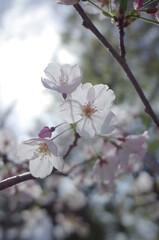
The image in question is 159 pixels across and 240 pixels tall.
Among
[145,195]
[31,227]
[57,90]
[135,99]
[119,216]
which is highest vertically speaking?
[57,90]

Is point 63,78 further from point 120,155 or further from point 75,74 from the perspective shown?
point 120,155

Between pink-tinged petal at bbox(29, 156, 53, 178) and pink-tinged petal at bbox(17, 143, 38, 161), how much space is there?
0.03m

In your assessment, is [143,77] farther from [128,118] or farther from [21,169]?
[21,169]

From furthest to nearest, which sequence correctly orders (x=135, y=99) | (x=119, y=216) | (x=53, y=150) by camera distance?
(x=119, y=216), (x=135, y=99), (x=53, y=150)

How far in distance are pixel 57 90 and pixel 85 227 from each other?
19.3 feet

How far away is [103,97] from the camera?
1017 millimetres

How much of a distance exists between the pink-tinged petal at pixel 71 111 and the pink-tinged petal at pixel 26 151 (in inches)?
5.2

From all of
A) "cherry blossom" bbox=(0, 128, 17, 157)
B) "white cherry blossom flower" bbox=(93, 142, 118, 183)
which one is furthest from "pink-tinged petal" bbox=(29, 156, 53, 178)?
"cherry blossom" bbox=(0, 128, 17, 157)

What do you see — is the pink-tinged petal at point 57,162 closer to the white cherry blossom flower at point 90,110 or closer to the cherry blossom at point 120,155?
the white cherry blossom flower at point 90,110

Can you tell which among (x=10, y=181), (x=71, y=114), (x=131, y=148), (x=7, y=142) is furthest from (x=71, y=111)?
(x=7, y=142)

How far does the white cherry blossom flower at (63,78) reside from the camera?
0.98 metres

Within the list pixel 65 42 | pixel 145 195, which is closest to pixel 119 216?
pixel 65 42

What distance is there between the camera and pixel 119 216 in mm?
6523

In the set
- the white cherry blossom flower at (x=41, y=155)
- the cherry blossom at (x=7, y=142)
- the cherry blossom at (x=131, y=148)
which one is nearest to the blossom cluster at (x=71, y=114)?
the white cherry blossom flower at (x=41, y=155)
